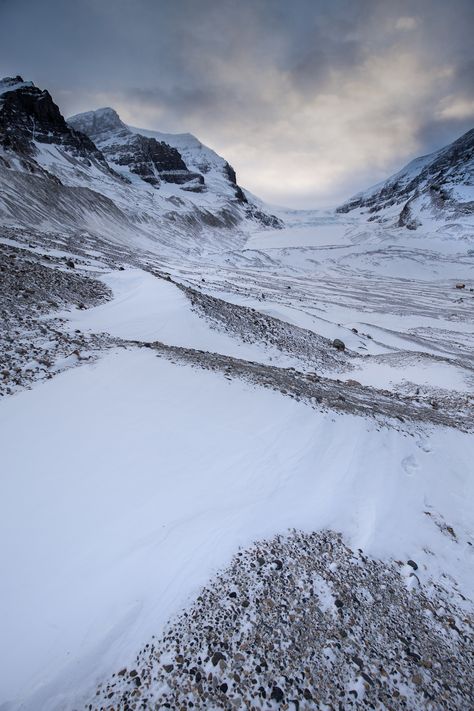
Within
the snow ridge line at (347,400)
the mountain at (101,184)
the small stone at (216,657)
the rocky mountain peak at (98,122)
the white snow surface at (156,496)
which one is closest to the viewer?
the small stone at (216,657)

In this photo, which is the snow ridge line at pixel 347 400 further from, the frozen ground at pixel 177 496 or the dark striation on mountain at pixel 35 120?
the dark striation on mountain at pixel 35 120

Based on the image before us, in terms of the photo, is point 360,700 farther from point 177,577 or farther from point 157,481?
point 157,481

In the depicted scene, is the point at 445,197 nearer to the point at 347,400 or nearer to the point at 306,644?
the point at 347,400

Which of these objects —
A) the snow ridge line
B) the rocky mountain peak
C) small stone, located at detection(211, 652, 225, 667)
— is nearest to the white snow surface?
the snow ridge line

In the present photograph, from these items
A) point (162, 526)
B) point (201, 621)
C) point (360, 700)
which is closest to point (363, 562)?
point (360, 700)

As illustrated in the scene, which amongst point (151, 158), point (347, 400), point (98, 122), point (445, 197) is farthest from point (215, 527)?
point (98, 122)

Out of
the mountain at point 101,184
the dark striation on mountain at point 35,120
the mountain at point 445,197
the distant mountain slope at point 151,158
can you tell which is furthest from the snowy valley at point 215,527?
the distant mountain slope at point 151,158

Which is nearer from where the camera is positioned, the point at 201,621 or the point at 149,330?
the point at 201,621
